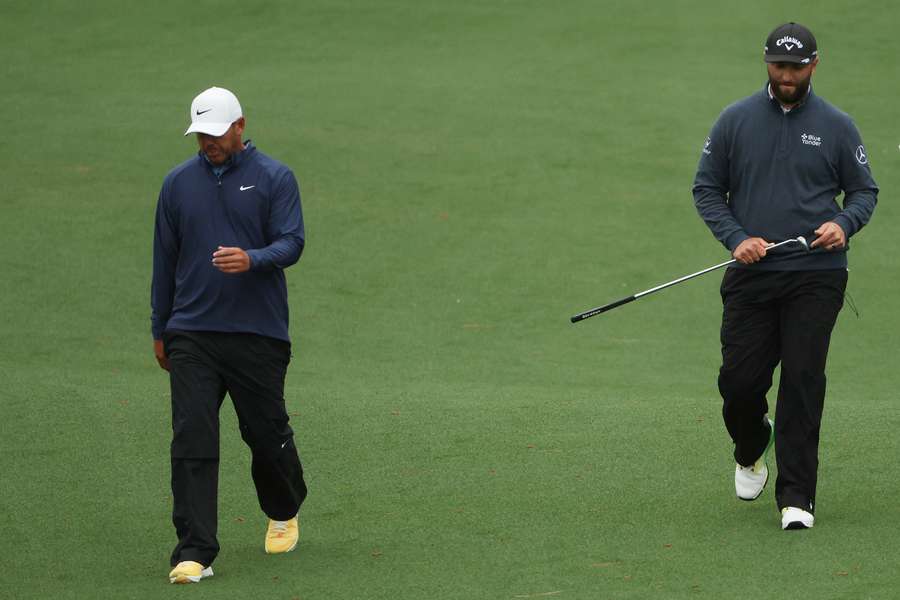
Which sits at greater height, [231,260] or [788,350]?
[231,260]

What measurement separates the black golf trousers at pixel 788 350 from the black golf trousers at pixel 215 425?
1.83 m

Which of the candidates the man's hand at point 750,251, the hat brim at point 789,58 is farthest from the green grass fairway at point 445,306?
the hat brim at point 789,58

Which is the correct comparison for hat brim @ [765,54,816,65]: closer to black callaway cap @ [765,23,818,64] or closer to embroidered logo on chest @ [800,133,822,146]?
black callaway cap @ [765,23,818,64]

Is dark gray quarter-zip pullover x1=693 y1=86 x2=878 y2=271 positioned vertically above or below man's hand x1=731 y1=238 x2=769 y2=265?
above

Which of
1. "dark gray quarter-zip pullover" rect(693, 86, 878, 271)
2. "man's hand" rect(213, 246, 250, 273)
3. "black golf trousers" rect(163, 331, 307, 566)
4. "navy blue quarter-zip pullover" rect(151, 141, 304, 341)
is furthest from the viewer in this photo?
"dark gray quarter-zip pullover" rect(693, 86, 878, 271)

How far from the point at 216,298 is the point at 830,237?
2363 mm

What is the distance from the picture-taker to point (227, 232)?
213 inches

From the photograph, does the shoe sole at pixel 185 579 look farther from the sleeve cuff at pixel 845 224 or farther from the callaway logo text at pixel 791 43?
the callaway logo text at pixel 791 43

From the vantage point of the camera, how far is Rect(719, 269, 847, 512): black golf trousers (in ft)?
18.5

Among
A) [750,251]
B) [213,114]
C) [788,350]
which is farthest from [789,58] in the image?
[213,114]

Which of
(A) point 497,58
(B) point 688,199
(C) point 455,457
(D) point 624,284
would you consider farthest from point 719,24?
(C) point 455,457

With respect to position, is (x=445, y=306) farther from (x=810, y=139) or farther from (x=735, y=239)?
(x=810, y=139)

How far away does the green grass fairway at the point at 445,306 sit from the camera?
5.53m

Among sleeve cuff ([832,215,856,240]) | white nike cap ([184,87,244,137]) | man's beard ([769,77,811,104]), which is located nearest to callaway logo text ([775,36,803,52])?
man's beard ([769,77,811,104])
